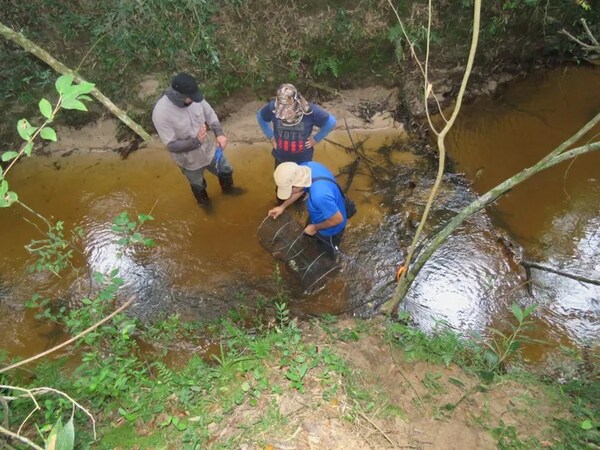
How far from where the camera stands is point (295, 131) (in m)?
4.30

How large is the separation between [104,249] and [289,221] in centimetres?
276

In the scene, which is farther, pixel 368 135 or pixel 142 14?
pixel 368 135

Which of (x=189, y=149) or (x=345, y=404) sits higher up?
(x=189, y=149)

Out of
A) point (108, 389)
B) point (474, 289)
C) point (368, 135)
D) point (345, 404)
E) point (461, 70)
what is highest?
point (461, 70)

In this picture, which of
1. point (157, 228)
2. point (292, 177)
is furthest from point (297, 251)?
point (157, 228)

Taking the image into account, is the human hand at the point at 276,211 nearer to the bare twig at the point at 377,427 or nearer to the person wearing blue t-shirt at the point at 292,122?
the person wearing blue t-shirt at the point at 292,122

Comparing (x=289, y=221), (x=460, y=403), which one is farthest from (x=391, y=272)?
(x=460, y=403)

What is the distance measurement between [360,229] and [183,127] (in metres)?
2.71

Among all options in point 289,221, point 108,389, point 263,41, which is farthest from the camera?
point 263,41

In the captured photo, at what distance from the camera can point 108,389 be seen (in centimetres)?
314

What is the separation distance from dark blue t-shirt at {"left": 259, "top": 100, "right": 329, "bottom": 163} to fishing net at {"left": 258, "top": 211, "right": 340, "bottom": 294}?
72 cm

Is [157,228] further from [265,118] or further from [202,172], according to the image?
[265,118]

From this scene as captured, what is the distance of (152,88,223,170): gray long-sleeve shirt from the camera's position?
4.07 metres

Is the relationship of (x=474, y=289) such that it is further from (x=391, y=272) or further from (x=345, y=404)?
(x=345, y=404)
